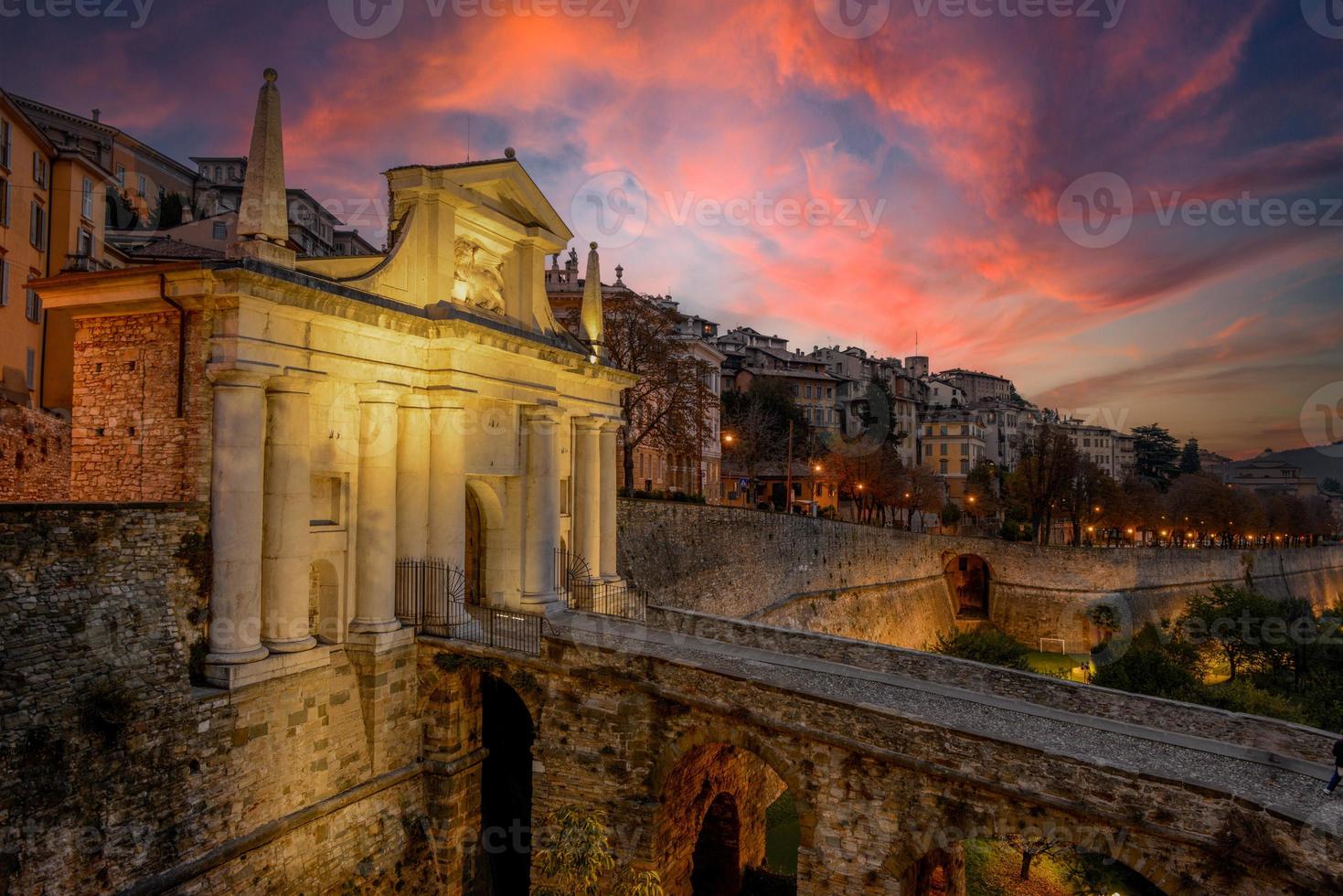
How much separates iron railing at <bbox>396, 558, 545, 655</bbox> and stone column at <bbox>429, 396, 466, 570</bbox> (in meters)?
0.35

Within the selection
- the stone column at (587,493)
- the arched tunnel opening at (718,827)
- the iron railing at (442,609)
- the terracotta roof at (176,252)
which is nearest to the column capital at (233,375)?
the iron railing at (442,609)

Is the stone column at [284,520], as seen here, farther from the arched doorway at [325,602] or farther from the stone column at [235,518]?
the arched doorway at [325,602]

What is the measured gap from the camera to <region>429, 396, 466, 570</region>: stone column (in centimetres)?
1532

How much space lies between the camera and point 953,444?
293ft

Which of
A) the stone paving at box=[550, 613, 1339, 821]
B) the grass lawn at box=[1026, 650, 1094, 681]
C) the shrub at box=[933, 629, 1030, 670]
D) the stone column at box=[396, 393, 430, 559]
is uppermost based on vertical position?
the stone column at box=[396, 393, 430, 559]

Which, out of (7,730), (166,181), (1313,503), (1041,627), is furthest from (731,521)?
(1313,503)

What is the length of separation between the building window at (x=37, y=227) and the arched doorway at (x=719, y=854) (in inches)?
1052

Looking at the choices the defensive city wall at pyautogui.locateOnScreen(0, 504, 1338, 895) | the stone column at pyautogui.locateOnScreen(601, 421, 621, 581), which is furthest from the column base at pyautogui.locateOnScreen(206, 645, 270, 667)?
the stone column at pyautogui.locateOnScreen(601, 421, 621, 581)

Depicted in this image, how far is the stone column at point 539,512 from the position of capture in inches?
703

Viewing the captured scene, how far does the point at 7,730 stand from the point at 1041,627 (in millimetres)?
53715

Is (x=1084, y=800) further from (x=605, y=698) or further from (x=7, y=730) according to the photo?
(x=7, y=730)

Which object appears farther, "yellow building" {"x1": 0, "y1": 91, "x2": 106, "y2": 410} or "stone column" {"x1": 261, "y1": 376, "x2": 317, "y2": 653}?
"yellow building" {"x1": 0, "y1": 91, "x2": 106, "y2": 410}

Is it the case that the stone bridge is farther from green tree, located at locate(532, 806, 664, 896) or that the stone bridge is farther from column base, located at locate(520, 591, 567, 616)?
green tree, located at locate(532, 806, 664, 896)

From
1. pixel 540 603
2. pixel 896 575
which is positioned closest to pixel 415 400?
pixel 540 603
